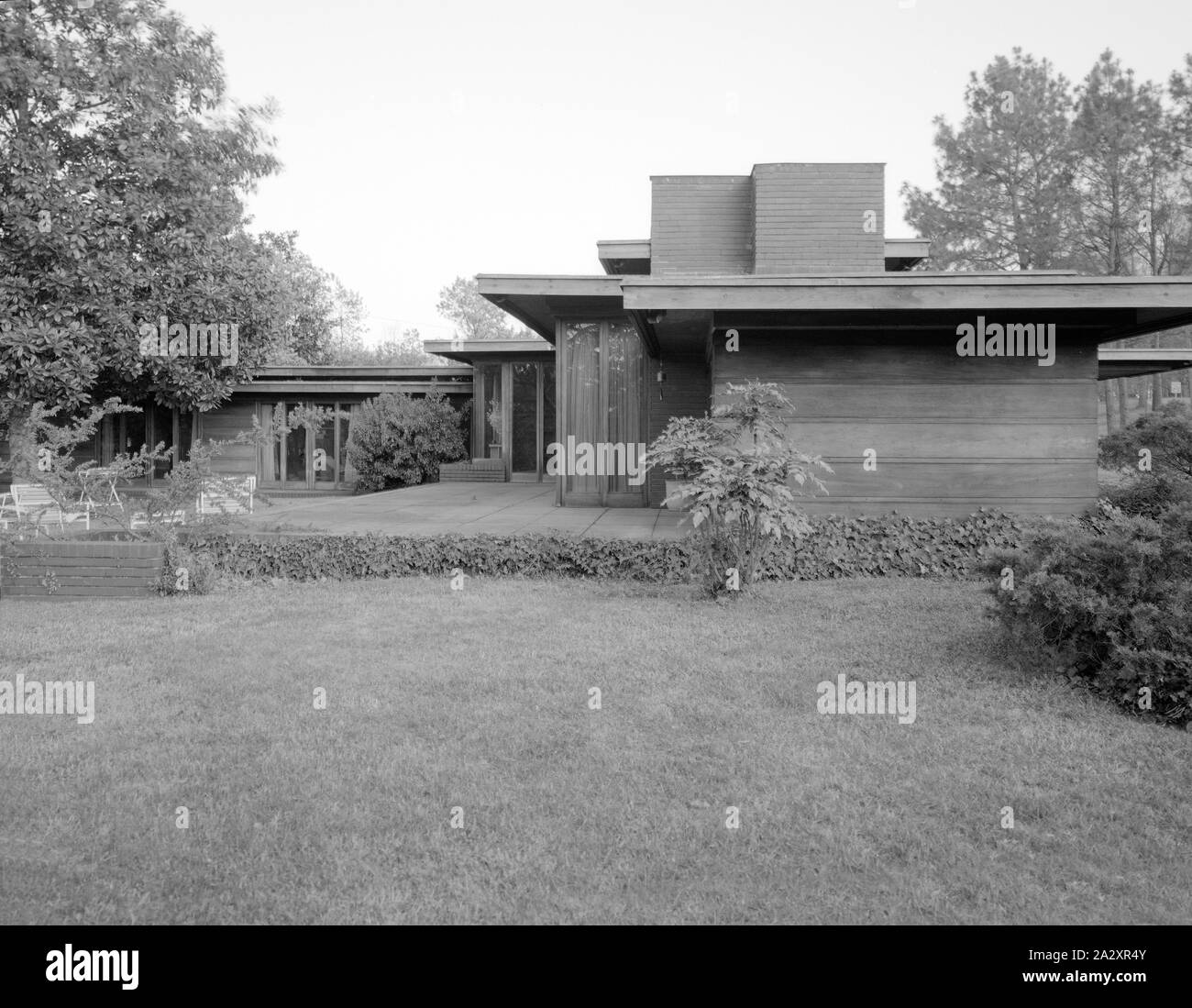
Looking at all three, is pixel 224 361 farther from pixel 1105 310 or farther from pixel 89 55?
pixel 1105 310

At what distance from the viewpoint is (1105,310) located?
361 inches

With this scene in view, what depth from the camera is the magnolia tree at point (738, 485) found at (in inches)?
290

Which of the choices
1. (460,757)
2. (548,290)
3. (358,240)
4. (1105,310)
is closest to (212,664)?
(460,757)

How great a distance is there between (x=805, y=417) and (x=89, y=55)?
49.1 feet

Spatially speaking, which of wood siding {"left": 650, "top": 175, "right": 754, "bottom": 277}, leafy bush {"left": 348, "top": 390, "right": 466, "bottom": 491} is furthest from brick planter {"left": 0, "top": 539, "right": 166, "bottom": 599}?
leafy bush {"left": 348, "top": 390, "right": 466, "bottom": 491}

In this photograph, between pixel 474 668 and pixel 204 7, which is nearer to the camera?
pixel 474 668

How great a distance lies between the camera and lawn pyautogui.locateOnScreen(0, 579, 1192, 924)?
2.89 metres

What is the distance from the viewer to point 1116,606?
5.22 m

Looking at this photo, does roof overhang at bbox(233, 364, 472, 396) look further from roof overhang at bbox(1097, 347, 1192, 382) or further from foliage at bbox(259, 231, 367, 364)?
roof overhang at bbox(1097, 347, 1192, 382)

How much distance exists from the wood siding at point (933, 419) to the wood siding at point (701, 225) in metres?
4.56

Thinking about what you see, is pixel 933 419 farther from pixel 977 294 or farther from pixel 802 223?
pixel 802 223

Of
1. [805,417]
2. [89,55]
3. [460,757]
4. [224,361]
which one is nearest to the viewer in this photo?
[460,757]

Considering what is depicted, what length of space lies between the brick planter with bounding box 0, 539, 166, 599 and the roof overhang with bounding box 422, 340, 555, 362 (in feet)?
34.5

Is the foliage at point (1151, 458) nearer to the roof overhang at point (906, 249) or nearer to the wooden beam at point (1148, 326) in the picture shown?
→ the wooden beam at point (1148, 326)
